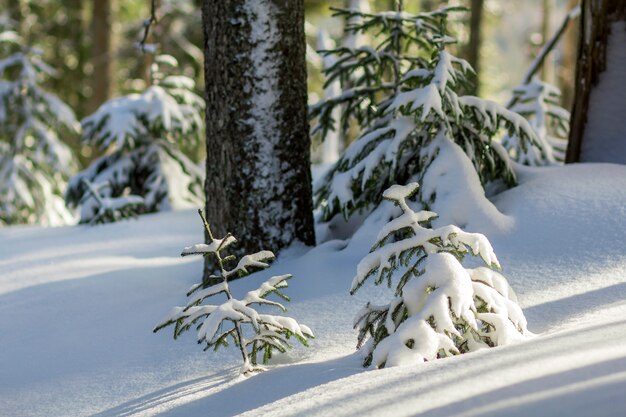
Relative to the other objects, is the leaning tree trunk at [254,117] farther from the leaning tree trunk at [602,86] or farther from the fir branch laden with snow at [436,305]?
A: the leaning tree trunk at [602,86]

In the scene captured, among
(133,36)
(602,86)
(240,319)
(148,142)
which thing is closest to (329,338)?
(240,319)

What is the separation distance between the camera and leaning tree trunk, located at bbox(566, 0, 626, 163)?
17.0 ft

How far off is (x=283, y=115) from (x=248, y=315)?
1761 millimetres

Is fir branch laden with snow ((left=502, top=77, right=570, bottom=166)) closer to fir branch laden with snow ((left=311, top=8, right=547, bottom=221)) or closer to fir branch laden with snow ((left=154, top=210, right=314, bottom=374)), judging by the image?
fir branch laden with snow ((left=311, top=8, right=547, bottom=221))

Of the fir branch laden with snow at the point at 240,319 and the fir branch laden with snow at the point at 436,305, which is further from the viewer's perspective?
the fir branch laden with snow at the point at 240,319

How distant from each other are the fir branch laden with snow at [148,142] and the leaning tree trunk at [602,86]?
15.2ft

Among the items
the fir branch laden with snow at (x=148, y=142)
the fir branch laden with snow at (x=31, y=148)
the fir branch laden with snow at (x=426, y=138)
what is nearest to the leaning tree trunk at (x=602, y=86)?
the fir branch laden with snow at (x=426, y=138)

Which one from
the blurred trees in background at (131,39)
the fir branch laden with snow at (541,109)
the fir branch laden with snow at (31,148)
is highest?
the blurred trees in background at (131,39)

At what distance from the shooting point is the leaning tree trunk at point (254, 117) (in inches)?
180

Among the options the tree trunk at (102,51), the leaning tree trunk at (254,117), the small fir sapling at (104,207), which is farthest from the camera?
the tree trunk at (102,51)

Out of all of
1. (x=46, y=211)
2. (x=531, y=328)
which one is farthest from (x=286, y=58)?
(x=46, y=211)

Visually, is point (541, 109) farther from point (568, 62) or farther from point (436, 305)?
point (568, 62)

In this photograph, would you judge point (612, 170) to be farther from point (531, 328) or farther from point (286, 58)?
point (286, 58)

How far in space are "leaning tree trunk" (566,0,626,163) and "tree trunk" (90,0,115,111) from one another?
34.3 feet
